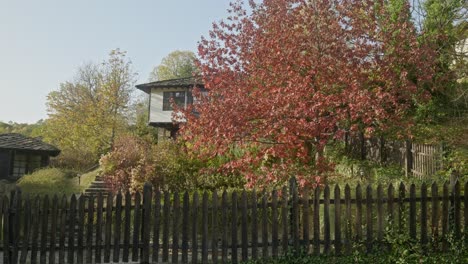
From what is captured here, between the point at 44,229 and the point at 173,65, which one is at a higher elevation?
the point at 173,65

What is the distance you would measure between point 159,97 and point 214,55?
2311cm

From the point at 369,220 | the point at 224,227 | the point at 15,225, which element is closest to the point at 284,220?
the point at 224,227

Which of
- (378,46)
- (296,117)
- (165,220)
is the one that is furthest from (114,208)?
(378,46)

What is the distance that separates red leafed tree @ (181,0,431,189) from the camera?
962 cm

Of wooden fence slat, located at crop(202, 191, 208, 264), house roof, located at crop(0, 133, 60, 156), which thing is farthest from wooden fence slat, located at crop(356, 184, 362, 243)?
house roof, located at crop(0, 133, 60, 156)

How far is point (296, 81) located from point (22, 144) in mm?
25964

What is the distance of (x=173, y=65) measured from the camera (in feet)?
196

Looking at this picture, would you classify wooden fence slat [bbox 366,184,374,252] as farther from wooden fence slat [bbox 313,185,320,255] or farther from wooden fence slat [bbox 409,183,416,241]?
wooden fence slat [bbox 313,185,320,255]

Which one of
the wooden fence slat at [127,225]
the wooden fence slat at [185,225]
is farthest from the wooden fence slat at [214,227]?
the wooden fence slat at [127,225]

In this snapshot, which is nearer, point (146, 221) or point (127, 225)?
point (127, 225)

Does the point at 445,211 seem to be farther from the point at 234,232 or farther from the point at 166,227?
the point at 166,227

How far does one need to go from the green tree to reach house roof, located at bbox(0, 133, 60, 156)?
30.6 m

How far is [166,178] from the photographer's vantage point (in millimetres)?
15773

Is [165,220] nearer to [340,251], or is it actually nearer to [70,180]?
[340,251]
